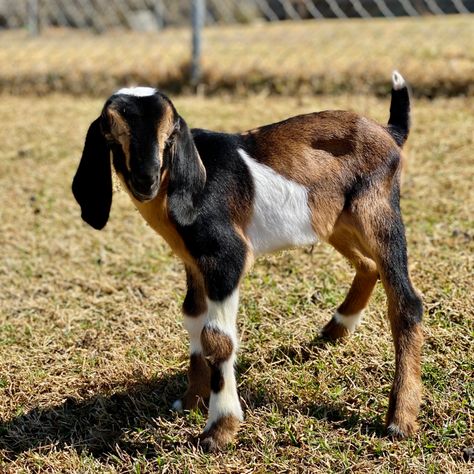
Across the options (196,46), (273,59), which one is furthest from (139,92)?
(273,59)

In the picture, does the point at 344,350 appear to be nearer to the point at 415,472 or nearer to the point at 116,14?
the point at 415,472

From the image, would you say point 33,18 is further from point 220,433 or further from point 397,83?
point 220,433

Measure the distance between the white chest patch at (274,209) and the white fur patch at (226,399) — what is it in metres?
0.44

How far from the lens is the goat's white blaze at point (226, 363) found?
2.83m

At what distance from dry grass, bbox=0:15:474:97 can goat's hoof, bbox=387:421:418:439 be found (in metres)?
4.90

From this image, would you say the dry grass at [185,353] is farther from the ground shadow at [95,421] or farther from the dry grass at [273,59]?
the dry grass at [273,59]

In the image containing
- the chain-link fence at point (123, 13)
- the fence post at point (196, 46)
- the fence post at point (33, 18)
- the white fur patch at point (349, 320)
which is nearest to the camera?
the white fur patch at point (349, 320)

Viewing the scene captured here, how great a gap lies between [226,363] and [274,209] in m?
0.59

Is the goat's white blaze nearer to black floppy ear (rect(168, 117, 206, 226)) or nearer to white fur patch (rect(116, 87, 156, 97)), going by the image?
black floppy ear (rect(168, 117, 206, 226))

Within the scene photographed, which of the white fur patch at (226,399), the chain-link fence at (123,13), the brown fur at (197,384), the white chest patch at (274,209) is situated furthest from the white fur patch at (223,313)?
the chain-link fence at (123,13)

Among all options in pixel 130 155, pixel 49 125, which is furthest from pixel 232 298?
pixel 49 125

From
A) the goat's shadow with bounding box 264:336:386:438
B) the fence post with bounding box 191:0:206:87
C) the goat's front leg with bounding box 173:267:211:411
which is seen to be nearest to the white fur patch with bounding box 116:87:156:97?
the goat's front leg with bounding box 173:267:211:411

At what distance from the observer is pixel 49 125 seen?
7.16 meters

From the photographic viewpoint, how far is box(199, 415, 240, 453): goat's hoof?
9.60 ft
